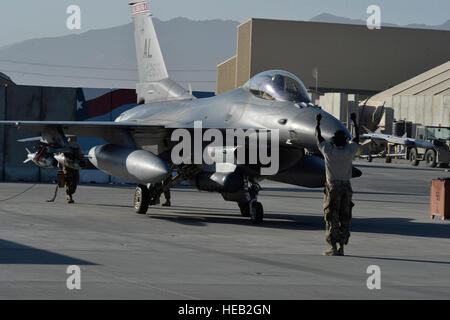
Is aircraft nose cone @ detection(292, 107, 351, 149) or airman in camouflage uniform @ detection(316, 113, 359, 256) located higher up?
aircraft nose cone @ detection(292, 107, 351, 149)

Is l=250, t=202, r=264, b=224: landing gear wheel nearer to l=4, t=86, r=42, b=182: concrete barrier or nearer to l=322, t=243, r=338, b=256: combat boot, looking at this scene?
l=322, t=243, r=338, b=256: combat boot

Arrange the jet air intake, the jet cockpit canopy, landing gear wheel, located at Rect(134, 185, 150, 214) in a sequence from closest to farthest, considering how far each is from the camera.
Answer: the jet cockpit canopy < the jet air intake < landing gear wheel, located at Rect(134, 185, 150, 214)

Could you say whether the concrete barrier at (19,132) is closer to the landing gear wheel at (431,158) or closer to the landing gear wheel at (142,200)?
the landing gear wheel at (142,200)

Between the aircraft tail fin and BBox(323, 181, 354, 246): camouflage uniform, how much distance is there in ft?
32.3

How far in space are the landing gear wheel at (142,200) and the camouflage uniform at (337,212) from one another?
7.44m

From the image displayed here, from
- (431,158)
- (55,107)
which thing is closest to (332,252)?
(55,107)

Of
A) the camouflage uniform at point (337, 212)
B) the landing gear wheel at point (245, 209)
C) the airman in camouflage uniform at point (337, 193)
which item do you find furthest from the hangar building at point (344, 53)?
the camouflage uniform at point (337, 212)

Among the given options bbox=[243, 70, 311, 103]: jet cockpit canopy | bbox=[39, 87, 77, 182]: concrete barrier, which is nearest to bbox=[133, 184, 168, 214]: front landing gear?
bbox=[243, 70, 311, 103]: jet cockpit canopy

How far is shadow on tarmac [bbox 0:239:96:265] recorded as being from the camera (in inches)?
444

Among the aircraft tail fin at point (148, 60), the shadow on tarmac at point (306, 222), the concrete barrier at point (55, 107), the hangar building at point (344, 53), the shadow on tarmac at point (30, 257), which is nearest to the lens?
the shadow on tarmac at point (30, 257)

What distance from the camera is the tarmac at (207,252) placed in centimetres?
958

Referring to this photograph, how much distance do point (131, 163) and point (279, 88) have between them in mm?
3868

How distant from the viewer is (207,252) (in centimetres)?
1315

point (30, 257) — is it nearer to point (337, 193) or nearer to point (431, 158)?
point (337, 193)
